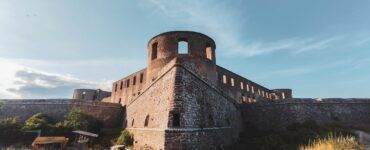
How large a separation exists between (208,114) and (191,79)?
8.00 ft

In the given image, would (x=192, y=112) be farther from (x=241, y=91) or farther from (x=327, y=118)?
(x=241, y=91)

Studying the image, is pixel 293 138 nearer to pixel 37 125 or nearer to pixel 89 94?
pixel 37 125

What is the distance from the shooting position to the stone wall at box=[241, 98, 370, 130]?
68.6 ft

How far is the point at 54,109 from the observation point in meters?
24.2

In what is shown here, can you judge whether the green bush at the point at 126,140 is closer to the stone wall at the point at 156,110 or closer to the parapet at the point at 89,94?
the stone wall at the point at 156,110

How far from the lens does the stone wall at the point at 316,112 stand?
20906mm

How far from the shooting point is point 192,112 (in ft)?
41.8

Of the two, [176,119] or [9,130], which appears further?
[9,130]

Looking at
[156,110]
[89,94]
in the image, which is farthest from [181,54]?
[89,94]

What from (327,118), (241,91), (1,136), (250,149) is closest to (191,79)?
(250,149)

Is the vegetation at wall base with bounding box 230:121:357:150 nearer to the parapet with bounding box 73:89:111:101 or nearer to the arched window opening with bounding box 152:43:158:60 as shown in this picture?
the arched window opening with bounding box 152:43:158:60

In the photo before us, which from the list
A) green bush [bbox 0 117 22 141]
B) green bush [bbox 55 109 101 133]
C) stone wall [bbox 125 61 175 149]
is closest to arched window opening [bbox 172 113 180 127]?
stone wall [bbox 125 61 175 149]

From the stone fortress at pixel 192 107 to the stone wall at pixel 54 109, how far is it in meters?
0.08

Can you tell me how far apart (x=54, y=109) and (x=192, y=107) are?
56.5 feet
